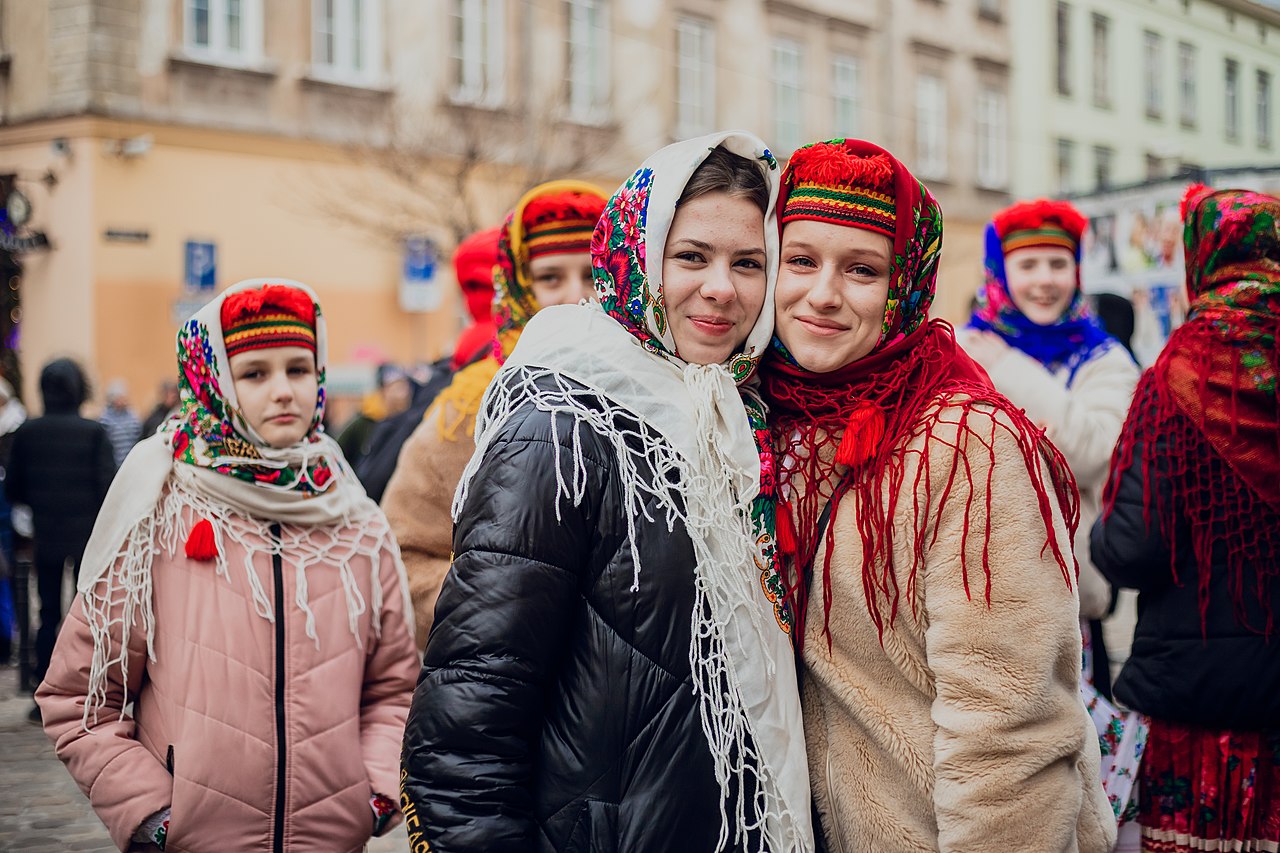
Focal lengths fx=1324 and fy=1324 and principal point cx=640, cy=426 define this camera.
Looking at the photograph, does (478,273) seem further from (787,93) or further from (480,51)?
(787,93)

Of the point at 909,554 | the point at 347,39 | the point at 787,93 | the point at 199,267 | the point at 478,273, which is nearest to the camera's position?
the point at 909,554

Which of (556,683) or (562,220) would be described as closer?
(556,683)

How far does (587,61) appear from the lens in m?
21.7

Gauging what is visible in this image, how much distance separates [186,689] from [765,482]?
5.10 feet

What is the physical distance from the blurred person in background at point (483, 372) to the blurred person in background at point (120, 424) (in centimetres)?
914

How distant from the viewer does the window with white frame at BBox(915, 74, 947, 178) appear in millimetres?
28406

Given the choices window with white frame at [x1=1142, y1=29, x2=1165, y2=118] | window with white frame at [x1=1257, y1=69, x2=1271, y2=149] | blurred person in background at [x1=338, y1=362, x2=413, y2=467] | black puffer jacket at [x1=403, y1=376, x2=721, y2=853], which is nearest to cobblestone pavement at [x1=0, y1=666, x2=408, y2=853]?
blurred person in background at [x1=338, y1=362, x2=413, y2=467]

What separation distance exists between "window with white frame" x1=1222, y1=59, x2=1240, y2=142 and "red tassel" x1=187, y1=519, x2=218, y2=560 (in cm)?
2987

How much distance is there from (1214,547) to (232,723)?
2384mm

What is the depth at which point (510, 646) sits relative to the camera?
6.73 ft

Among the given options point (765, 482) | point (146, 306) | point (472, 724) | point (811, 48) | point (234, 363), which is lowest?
point (472, 724)

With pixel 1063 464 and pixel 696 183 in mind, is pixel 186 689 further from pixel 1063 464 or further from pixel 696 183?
pixel 1063 464

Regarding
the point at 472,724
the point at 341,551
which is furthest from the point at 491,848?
the point at 341,551

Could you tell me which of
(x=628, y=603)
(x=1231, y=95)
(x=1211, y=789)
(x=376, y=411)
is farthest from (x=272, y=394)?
(x=1231, y=95)
